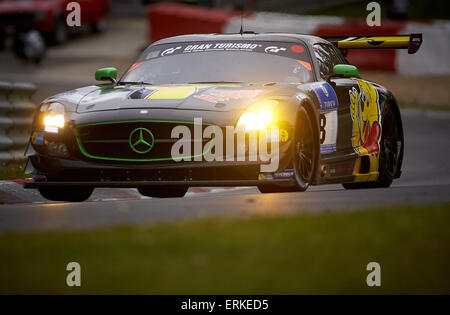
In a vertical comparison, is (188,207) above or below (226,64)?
below

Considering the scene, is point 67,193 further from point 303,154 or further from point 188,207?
Result: point 188,207

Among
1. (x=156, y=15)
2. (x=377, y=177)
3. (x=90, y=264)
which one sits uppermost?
(x=156, y=15)

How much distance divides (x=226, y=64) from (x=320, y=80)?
2.56 ft

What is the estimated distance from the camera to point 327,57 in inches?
412

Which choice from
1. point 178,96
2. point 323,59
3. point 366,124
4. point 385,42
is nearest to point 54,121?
point 178,96

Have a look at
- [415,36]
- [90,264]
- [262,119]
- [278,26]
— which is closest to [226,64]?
[262,119]

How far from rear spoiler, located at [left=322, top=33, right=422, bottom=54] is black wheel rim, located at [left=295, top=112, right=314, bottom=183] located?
2589 mm

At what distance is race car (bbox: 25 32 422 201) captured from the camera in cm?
838

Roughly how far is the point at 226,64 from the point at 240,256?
4344mm

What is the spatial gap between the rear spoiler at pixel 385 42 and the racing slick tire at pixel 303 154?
98.6 inches

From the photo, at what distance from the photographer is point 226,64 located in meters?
9.66

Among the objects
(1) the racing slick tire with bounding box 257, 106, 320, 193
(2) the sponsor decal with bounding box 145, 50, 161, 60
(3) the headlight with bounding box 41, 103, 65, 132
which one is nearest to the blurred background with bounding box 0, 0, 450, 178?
(2) the sponsor decal with bounding box 145, 50, 161, 60

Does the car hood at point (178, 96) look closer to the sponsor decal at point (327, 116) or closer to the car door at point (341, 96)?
the sponsor decal at point (327, 116)

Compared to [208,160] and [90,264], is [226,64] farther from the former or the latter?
[90,264]
